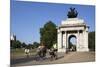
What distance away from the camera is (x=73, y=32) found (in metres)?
3.55

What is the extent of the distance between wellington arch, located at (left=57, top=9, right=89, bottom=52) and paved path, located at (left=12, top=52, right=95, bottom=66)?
0.08 metres

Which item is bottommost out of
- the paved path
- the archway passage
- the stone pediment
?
the paved path

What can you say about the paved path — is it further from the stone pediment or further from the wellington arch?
the stone pediment

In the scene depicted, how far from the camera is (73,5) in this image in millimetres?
3523

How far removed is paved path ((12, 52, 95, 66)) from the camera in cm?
322

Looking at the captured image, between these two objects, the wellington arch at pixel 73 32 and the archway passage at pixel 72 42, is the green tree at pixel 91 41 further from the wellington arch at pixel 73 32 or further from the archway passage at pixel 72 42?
the archway passage at pixel 72 42

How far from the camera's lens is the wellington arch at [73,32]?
3475 millimetres

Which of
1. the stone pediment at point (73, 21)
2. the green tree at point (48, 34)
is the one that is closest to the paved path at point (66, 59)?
the green tree at point (48, 34)

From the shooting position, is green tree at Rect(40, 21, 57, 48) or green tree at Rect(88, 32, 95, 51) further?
green tree at Rect(88, 32, 95, 51)

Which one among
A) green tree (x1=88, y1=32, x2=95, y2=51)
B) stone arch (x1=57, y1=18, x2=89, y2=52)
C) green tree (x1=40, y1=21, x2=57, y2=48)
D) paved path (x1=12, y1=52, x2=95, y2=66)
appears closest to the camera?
paved path (x1=12, y1=52, x2=95, y2=66)

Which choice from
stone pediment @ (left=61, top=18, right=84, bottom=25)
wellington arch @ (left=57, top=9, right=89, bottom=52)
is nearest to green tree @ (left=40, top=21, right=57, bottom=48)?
wellington arch @ (left=57, top=9, right=89, bottom=52)

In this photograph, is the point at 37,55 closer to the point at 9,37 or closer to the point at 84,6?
the point at 9,37

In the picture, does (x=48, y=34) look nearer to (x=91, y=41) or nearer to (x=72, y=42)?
(x=72, y=42)
